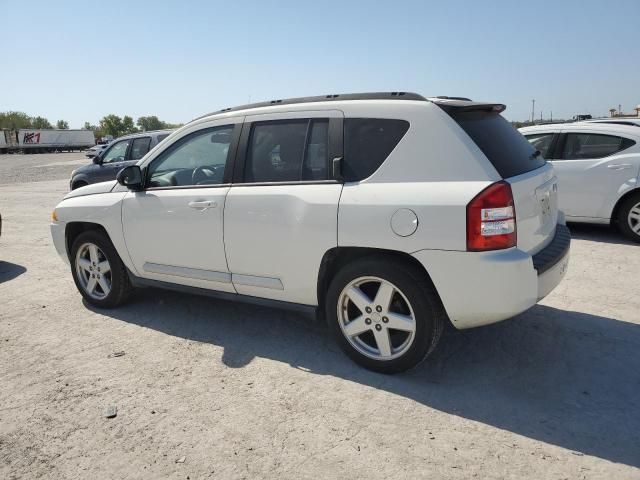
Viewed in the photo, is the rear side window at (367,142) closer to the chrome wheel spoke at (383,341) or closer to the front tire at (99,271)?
the chrome wheel spoke at (383,341)

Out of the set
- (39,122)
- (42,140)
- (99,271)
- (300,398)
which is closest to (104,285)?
(99,271)

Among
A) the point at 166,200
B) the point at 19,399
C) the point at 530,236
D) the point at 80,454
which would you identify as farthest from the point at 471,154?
the point at 19,399

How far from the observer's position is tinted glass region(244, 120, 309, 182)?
365cm

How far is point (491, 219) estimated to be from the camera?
2.89 meters

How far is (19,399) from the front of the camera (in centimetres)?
326

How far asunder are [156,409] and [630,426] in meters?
2.79

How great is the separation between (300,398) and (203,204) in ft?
5.64

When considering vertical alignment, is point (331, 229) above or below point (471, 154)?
below

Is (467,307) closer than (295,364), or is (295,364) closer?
(467,307)

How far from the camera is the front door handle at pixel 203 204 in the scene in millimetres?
3885

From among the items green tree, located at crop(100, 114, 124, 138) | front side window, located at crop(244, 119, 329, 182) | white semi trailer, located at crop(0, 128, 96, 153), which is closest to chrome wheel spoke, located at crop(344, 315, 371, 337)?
front side window, located at crop(244, 119, 329, 182)

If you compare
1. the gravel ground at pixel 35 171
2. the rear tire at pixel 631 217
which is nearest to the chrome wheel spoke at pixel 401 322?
the rear tire at pixel 631 217

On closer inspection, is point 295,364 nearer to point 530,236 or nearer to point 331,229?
point 331,229

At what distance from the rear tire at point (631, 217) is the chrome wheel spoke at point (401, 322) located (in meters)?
5.33
